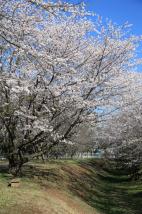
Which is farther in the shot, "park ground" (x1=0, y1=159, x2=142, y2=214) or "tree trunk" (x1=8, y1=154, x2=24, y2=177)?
"tree trunk" (x1=8, y1=154, x2=24, y2=177)

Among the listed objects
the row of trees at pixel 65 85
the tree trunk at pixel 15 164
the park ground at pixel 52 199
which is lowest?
the park ground at pixel 52 199

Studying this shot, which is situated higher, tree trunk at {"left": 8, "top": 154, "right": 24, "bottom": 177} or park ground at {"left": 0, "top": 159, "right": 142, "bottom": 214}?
tree trunk at {"left": 8, "top": 154, "right": 24, "bottom": 177}

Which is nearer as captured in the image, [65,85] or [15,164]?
[65,85]

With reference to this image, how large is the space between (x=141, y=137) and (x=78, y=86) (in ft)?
48.6

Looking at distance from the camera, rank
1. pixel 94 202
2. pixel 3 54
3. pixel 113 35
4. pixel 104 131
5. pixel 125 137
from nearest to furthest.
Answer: pixel 3 54, pixel 113 35, pixel 94 202, pixel 125 137, pixel 104 131

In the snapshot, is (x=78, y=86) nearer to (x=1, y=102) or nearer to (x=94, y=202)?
(x=1, y=102)

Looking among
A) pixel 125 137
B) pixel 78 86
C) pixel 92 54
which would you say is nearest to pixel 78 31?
pixel 92 54

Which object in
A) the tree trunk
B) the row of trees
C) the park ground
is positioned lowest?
the park ground

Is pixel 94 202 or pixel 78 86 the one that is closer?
pixel 78 86

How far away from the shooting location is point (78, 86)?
20.9 metres

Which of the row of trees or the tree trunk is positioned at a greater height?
the row of trees

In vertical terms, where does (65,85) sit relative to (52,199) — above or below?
above

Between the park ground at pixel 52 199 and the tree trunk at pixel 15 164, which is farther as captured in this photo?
the tree trunk at pixel 15 164

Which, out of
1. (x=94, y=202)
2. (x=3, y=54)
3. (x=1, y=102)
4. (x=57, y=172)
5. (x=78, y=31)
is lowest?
(x=94, y=202)
